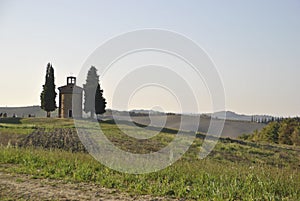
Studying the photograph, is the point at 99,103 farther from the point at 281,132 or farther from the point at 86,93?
the point at 281,132

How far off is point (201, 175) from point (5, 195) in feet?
Answer: 15.8

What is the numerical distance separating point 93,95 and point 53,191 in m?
53.1

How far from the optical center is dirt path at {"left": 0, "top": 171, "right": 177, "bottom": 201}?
7.98 meters

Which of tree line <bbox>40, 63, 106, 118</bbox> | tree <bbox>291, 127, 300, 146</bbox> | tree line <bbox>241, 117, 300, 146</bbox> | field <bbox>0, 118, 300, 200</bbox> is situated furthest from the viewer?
tree line <bbox>241, 117, 300, 146</bbox>

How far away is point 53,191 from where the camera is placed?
8492 millimetres

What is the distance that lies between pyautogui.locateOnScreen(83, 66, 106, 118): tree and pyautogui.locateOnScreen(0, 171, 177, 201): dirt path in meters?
49.1

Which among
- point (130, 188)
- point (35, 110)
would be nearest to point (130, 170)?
point (130, 188)

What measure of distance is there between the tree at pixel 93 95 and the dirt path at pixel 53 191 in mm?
49052

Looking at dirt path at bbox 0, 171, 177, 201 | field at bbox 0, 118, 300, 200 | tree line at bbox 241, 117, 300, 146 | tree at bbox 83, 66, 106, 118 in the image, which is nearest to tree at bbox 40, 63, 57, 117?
tree at bbox 83, 66, 106, 118

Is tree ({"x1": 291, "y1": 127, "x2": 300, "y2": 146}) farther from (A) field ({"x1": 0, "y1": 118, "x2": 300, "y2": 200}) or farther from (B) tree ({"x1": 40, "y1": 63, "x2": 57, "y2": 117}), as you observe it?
(A) field ({"x1": 0, "y1": 118, "x2": 300, "y2": 200})

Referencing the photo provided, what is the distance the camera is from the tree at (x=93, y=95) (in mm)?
58688

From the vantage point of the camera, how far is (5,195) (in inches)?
318

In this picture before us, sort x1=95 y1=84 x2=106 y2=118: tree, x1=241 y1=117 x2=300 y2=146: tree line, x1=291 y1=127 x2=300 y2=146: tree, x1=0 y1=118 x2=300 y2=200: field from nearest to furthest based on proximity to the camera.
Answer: x1=0 y1=118 x2=300 y2=200: field, x1=95 y1=84 x2=106 y2=118: tree, x1=291 y1=127 x2=300 y2=146: tree, x1=241 y1=117 x2=300 y2=146: tree line

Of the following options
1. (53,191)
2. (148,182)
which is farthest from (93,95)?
(53,191)
